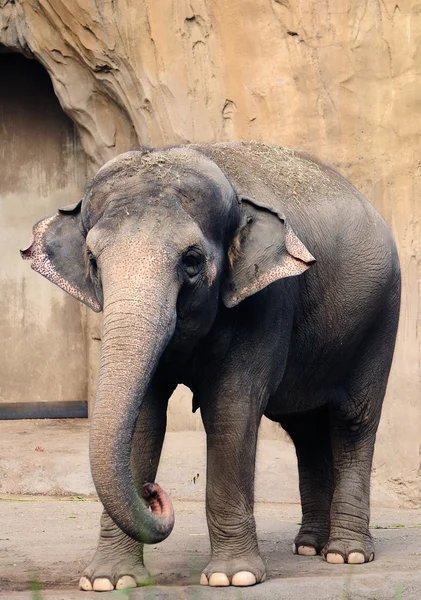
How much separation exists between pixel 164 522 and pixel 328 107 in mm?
5468

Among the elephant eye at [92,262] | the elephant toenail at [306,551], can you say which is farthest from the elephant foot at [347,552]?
the elephant eye at [92,262]

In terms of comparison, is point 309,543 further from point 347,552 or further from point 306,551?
point 347,552

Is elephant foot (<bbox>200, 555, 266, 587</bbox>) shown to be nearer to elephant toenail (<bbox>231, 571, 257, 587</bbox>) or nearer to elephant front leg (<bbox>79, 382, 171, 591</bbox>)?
elephant toenail (<bbox>231, 571, 257, 587</bbox>)

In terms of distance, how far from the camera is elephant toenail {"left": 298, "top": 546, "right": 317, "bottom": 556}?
5629 millimetres

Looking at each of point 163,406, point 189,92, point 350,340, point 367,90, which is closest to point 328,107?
point 367,90

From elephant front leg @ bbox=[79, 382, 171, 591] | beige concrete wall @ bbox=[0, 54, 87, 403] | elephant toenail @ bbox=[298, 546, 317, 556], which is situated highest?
beige concrete wall @ bbox=[0, 54, 87, 403]

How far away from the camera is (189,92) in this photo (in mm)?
9070

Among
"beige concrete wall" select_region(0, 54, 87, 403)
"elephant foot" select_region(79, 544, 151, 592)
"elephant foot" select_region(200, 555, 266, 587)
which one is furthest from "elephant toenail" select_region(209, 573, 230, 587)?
"beige concrete wall" select_region(0, 54, 87, 403)

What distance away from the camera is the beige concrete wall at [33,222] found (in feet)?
36.7

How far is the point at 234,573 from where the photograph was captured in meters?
4.54

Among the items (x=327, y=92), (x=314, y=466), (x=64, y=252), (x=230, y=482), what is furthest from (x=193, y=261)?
(x=327, y=92)

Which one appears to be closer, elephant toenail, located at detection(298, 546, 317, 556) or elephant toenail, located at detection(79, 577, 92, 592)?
elephant toenail, located at detection(79, 577, 92, 592)

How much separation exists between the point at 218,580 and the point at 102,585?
418 mm

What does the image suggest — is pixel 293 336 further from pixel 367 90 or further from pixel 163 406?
pixel 367 90
